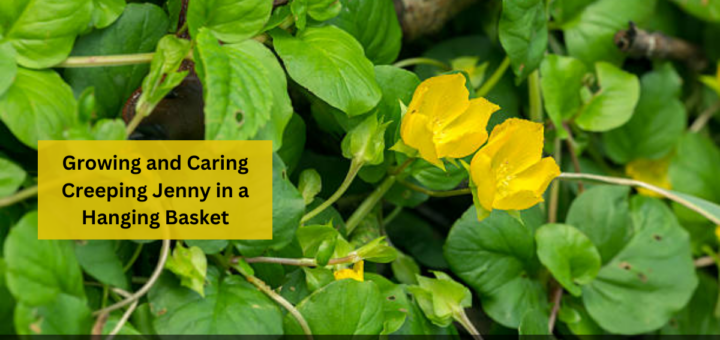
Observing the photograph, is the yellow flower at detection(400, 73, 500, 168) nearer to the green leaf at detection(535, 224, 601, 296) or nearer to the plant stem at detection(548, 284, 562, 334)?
the green leaf at detection(535, 224, 601, 296)

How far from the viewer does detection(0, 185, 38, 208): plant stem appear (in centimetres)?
71

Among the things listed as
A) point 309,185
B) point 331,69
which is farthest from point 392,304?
point 331,69

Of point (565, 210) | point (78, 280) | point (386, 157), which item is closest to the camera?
point (78, 280)

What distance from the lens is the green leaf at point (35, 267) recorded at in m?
0.65

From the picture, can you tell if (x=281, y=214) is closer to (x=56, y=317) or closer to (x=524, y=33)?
(x=56, y=317)

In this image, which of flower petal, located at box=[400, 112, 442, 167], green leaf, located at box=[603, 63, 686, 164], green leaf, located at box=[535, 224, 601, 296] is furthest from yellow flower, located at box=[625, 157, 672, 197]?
flower petal, located at box=[400, 112, 442, 167]

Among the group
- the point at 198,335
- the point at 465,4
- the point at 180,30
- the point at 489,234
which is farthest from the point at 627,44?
the point at 198,335

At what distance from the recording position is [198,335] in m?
0.73

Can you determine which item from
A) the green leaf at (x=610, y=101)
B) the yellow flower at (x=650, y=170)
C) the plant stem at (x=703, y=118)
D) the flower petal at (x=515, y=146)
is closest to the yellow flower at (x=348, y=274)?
the flower petal at (x=515, y=146)

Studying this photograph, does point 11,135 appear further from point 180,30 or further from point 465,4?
point 465,4

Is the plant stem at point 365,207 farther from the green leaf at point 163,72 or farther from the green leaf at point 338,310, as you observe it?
the green leaf at point 163,72

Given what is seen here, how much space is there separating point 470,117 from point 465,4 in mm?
534

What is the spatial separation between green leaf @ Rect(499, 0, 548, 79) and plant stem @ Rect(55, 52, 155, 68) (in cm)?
51

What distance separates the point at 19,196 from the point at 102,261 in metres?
0.11
